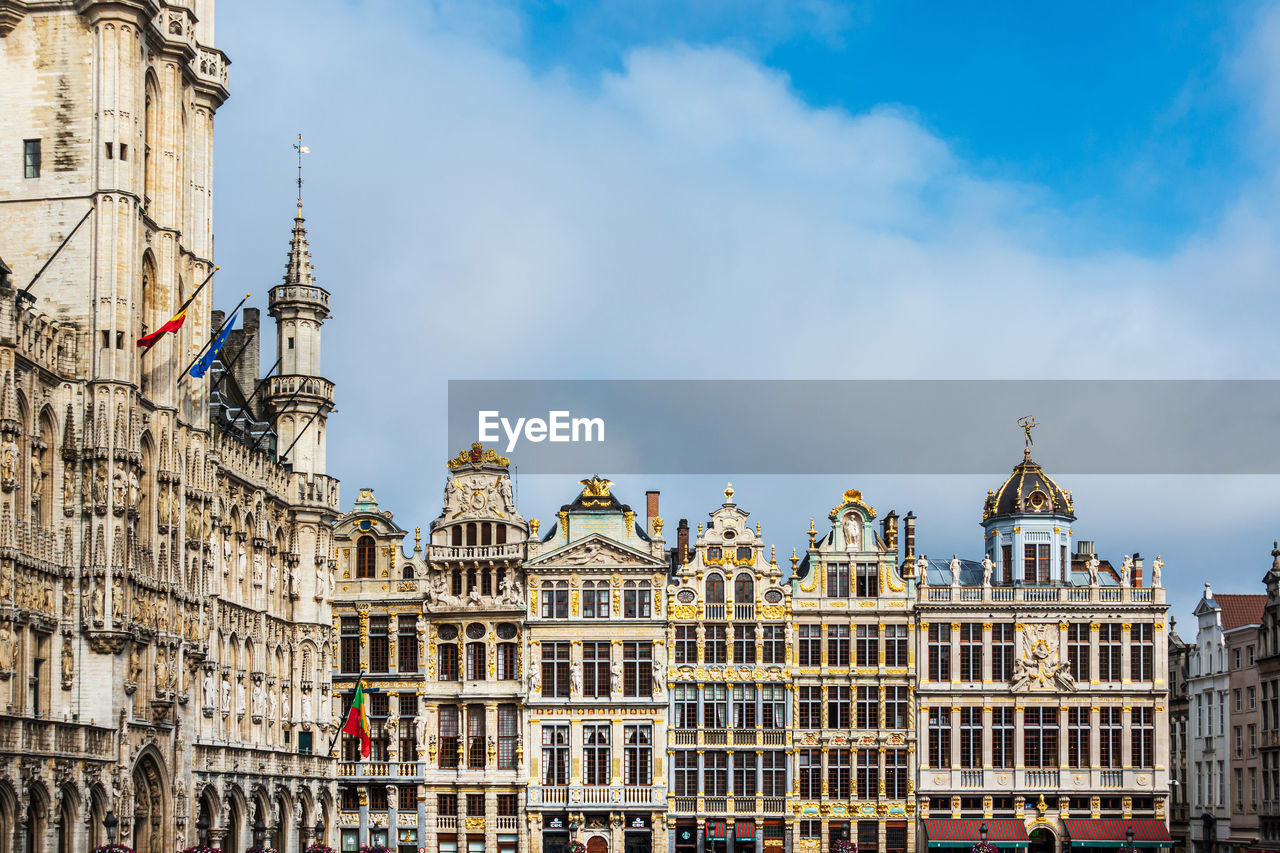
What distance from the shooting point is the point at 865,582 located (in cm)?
8156

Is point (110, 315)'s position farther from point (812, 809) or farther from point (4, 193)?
point (812, 809)

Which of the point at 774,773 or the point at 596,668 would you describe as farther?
the point at 596,668

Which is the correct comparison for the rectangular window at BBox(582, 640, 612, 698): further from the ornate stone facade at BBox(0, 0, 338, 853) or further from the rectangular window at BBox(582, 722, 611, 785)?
the ornate stone facade at BBox(0, 0, 338, 853)

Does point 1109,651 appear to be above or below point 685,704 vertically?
above

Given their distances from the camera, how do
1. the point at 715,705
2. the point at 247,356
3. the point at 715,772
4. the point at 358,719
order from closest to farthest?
the point at 358,719 < the point at 715,772 < the point at 715,705 < the point at 247,356

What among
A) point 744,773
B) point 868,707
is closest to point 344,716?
point 744,773

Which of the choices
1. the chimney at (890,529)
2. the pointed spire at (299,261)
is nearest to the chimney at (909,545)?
the chimney at (890,529)

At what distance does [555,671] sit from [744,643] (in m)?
7.97

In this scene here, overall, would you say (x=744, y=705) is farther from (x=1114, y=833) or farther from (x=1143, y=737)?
(x=1143, y=737)

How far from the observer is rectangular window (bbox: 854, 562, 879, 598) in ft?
267

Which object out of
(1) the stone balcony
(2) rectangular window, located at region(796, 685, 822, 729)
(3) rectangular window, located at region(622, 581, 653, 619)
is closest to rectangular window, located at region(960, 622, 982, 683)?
(2) rectangular window, located at region(796, 685, 822, 729)

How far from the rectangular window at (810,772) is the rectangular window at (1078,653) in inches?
446

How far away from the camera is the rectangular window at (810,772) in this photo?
80250mm

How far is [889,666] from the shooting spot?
8112 cm
